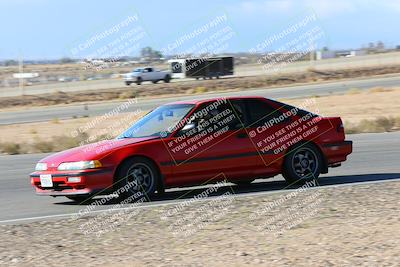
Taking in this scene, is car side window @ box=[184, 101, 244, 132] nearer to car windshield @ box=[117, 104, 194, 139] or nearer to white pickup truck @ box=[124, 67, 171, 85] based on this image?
car windshield @ box=[117, 104, 194, 139]

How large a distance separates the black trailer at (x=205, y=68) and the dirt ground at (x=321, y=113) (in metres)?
29.9

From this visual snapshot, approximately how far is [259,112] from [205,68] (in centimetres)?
6120

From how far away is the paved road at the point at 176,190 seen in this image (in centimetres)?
1128

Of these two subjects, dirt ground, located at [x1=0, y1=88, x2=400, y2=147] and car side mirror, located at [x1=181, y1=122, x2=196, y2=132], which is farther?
dirt ground, located at [x1=0, y1=88, x2=400, y2=147]

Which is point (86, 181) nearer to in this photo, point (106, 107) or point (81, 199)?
point (81, 199)

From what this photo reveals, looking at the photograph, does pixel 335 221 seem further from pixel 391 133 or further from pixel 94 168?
pixel 391 133

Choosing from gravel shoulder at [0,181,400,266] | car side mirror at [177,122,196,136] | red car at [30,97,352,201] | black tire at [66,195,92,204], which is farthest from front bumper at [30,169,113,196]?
car side mirror at [177,122,196,136]

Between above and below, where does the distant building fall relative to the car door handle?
below

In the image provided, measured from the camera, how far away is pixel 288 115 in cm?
1273

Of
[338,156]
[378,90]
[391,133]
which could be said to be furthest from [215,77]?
[338,156]

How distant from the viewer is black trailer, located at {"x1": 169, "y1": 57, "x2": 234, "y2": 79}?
72.2 metres

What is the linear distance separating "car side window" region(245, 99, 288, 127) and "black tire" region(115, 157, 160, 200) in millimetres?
1698

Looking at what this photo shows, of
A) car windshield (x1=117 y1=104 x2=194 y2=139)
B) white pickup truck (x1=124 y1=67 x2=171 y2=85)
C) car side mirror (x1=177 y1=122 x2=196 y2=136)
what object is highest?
white pickup truck (x1=124 y1=67 x2=171 y2=85)

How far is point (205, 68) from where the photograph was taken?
73.6 m
